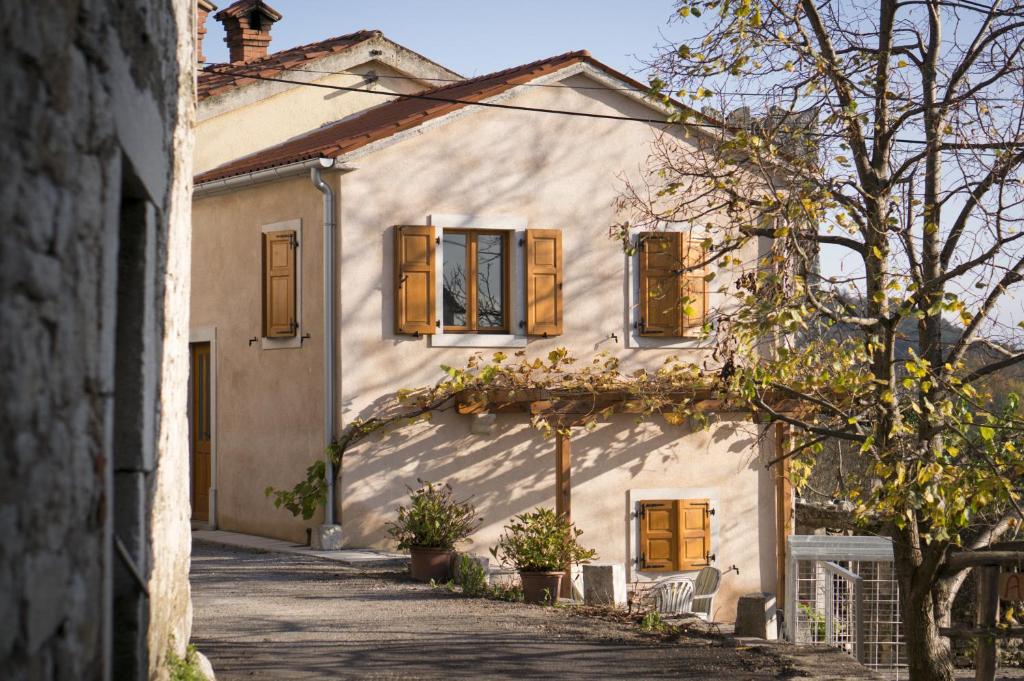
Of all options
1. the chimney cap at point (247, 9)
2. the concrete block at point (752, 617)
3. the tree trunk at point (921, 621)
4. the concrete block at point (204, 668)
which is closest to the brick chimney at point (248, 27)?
the chimney cap at point (247, 9)

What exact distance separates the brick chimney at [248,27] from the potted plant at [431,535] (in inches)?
412

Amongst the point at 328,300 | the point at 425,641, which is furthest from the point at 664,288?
the point at 425,641

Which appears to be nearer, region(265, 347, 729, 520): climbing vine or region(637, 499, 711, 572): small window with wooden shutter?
region(265, 347, 729, 520): climbing vine

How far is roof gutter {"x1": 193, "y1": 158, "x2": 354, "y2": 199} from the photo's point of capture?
43.6ft

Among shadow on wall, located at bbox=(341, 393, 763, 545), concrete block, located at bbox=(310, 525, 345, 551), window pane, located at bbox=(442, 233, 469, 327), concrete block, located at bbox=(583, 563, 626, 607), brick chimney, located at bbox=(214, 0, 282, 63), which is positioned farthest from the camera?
brick chimney, located at bbox=(214, 0, 282, 63)

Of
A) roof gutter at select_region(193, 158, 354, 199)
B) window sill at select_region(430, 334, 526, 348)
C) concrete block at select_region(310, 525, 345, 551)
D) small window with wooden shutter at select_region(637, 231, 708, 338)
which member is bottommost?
concrete block at select_region(310, 525, 345, 551)

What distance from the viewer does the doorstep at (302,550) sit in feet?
40.8

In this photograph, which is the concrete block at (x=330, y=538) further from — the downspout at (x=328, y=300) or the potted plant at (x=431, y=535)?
the potted plant at (x=431, y=535)

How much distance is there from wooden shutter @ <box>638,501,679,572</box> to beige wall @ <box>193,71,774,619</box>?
0.22 m

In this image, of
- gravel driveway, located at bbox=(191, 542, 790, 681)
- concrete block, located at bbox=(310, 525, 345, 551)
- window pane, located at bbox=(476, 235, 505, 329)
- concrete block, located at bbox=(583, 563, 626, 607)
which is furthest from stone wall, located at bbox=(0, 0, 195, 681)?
window pane, located at bbox=(476, 235, 505, 329)

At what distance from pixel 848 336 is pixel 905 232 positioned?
101 centimetres

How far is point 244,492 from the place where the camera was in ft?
48.2

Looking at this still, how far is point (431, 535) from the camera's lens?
38.5 ft

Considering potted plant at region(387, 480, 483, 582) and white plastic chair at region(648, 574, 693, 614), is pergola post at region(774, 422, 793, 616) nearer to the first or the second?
white plastic chair at region(648, 574, 693, 614)
